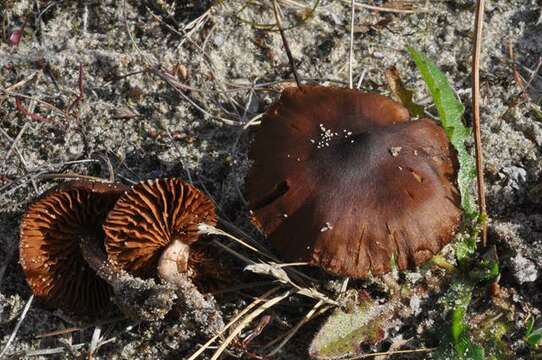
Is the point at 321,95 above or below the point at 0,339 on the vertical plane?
above

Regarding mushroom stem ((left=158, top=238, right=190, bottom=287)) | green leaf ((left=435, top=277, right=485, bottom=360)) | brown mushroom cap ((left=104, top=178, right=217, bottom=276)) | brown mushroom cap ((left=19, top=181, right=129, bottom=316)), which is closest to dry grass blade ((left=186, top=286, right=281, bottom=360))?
mushroom stem ((left=158, top=238, right=190, bottom=287))

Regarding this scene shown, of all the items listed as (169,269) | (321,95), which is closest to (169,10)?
(321,95)

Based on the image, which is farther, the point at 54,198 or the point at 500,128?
the point at 500,128

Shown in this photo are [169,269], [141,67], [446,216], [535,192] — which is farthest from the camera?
[141,67]

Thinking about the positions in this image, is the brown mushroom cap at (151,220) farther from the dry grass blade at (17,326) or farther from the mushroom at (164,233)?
the dry grass blade at (17,326)

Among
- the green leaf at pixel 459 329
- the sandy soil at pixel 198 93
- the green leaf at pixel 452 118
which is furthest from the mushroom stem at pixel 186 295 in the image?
the green leaf at pixel 452 118

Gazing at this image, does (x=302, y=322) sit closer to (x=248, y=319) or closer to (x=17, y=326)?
(x=248, y=319)

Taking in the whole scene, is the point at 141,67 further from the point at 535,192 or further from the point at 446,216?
the point at 535,192
